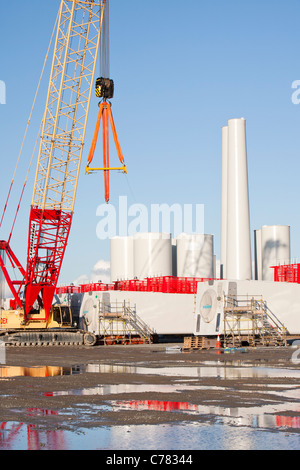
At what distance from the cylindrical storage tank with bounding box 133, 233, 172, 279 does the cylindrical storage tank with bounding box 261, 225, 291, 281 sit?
12.5 m

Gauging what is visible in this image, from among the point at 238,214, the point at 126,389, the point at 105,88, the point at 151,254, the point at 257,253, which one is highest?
the point at 105,88

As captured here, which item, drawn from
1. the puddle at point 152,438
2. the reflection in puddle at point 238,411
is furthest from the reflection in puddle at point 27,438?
the reflection in puddle at point 238,411

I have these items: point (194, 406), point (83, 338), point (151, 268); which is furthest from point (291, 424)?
point (151, 268)

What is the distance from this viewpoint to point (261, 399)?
15930 millimetres

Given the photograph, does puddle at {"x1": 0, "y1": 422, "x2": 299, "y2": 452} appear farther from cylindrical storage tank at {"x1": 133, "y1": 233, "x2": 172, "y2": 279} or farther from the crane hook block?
cylindrical storage tank at {"x1": 133, "y1": 233, "x2": 172, "y2": 279}

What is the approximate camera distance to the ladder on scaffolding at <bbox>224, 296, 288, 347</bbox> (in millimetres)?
45312

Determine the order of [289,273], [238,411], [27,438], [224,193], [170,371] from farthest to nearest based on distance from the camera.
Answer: [224,193], [289,273], [170,371], [238,411], [27,438]

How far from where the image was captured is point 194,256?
8444 centimetres

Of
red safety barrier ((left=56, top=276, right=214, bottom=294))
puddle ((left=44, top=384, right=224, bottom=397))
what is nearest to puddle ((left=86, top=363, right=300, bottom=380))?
puddle ((left=44, top=384, right=224, bottom=397))

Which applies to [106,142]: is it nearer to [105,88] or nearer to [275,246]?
[105,88]

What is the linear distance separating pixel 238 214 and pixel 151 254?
1816 cm

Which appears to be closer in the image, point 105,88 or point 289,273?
point 105,88

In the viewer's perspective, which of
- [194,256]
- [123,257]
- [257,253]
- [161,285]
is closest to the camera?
[161,285]

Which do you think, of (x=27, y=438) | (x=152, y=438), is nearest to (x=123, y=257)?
(x=27, y=438)
